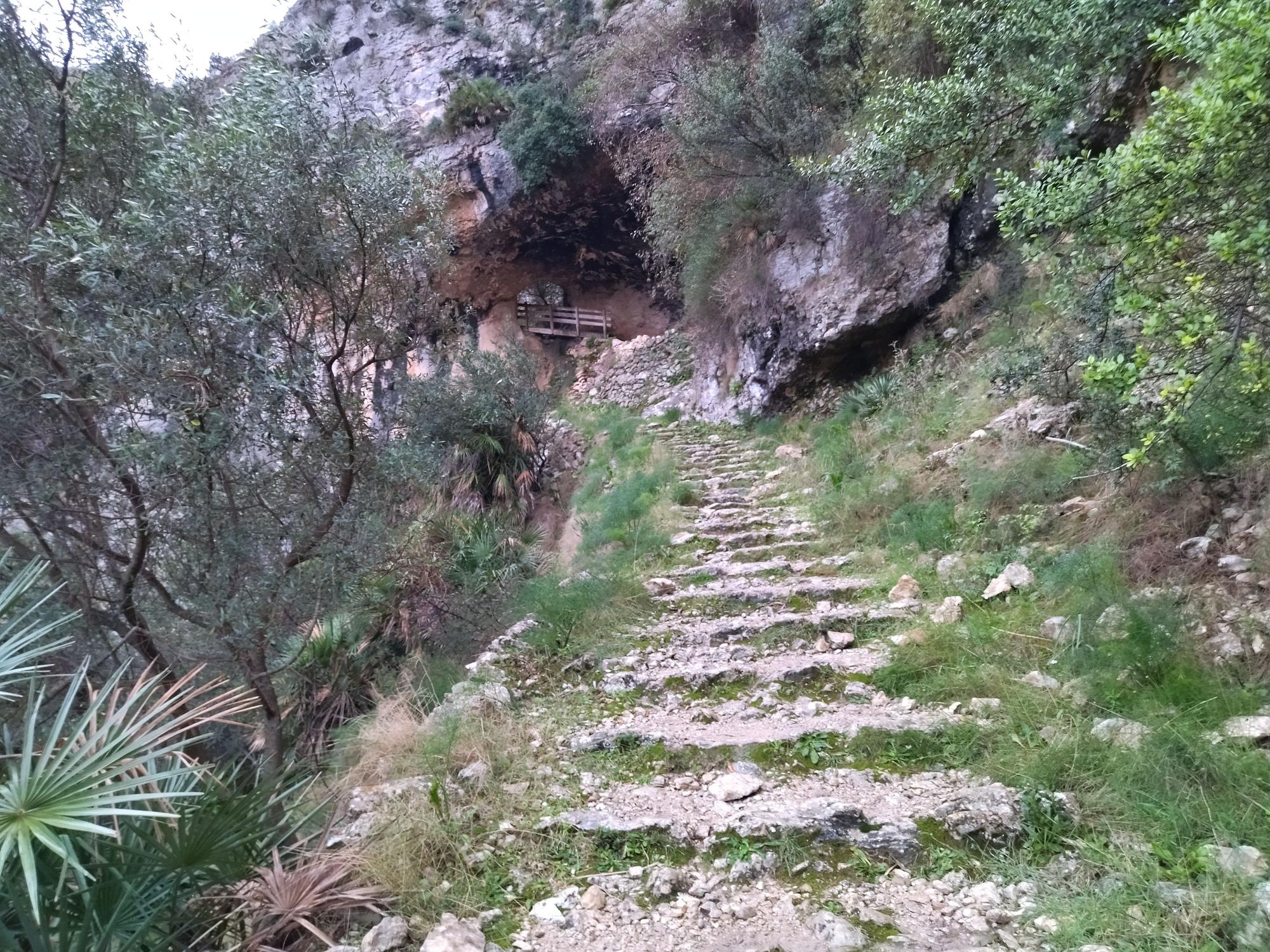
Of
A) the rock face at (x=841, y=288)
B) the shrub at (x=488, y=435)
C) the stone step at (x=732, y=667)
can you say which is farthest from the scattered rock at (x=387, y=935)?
the rock face at (x=841, y=288)

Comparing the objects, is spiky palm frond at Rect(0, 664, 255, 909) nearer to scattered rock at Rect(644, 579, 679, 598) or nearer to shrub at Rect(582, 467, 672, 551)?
scattered rock at Rect(644, 579, 679, 598)

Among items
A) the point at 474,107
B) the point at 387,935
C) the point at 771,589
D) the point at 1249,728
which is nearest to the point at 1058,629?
the point at 1249,728

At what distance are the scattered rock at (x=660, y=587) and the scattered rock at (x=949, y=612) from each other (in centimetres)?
210

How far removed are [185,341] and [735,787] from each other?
3.83 metres

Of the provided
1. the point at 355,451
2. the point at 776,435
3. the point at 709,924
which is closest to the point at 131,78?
the point at 355,451

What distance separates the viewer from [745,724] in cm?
382

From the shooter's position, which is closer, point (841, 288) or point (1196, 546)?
point (1196, 546)

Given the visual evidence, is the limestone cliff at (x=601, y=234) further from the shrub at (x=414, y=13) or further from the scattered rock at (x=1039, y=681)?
the scattered rock at (x=1039, y=681)

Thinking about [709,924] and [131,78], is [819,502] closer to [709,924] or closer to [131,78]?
[709,924]

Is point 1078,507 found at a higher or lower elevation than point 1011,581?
higher

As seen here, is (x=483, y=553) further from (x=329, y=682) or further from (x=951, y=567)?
(x=951, y=567)

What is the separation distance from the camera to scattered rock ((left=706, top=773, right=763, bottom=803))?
312 cm

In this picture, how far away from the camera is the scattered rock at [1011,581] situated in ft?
13.7

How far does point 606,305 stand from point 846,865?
18.3 metres
